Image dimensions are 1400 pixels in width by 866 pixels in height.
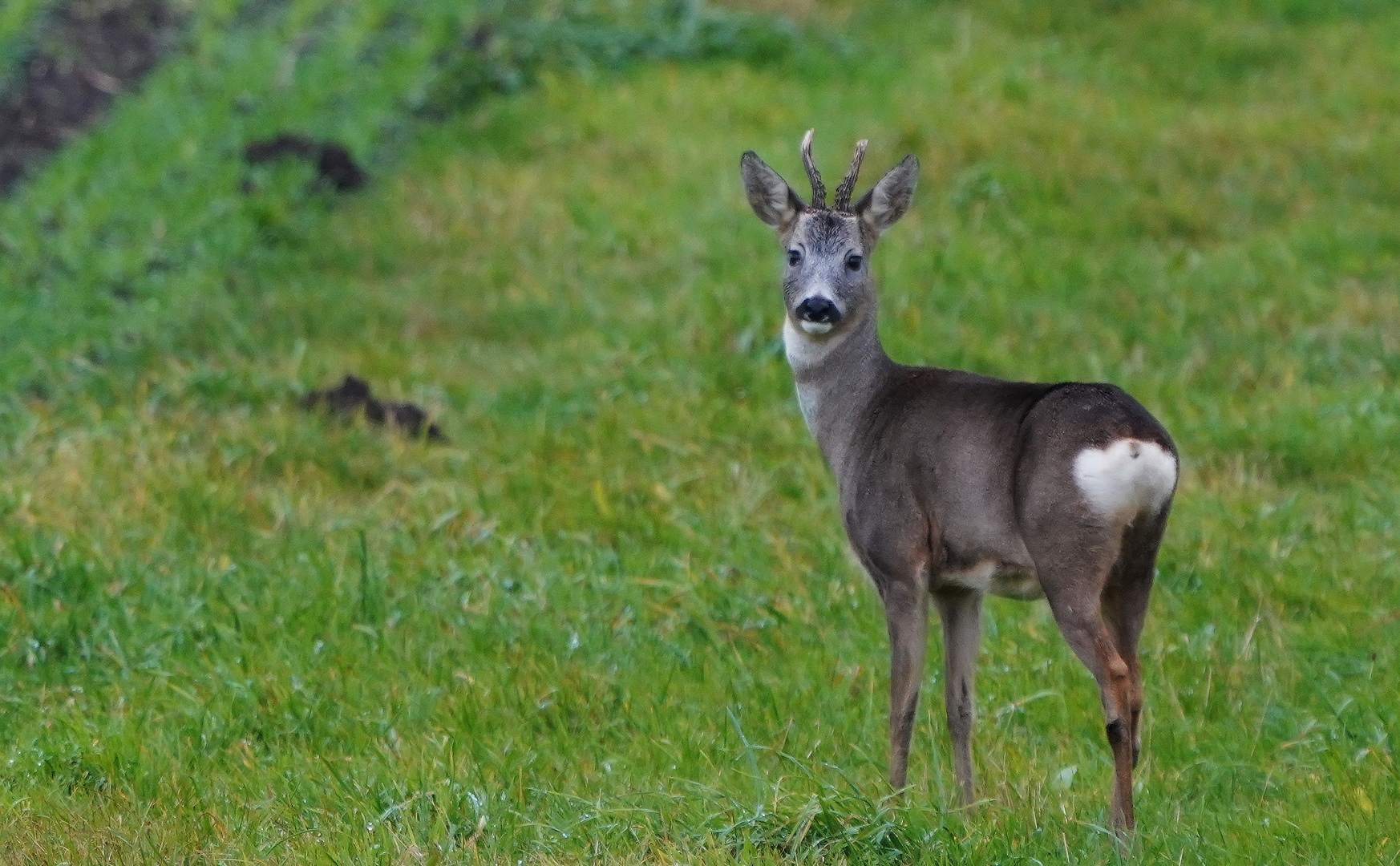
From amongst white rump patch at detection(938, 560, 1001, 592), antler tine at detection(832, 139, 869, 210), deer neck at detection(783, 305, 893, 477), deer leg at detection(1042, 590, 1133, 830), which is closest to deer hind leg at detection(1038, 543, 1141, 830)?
deer leg at detection(1042, 590, 1133, 830)

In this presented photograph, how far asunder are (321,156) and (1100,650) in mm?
8272

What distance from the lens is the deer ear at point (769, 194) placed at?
5207 mm

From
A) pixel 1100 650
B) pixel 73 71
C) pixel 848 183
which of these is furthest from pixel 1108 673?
pixel 73 71

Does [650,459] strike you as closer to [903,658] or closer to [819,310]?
[819,310]

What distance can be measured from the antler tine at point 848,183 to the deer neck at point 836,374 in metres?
0.31

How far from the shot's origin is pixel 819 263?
5000mm

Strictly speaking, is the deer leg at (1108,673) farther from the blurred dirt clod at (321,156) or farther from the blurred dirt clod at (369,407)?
the blurred dirt clod at (321,156)

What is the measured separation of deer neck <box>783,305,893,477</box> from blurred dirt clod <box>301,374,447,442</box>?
2.94m

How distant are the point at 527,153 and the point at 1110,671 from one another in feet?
26.7

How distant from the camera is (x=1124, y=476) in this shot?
13.3 ft

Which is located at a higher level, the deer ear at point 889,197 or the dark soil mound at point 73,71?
the deer ear at point 889,197

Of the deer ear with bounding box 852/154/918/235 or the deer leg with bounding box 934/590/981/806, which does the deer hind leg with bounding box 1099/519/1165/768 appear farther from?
the deer ear with bounding box 852/154/918/235

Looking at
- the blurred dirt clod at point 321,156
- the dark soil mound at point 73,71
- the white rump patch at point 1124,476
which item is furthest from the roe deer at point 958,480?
the dark soil mound at point 73,71

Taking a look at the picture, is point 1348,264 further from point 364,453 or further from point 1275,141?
point 364,453
